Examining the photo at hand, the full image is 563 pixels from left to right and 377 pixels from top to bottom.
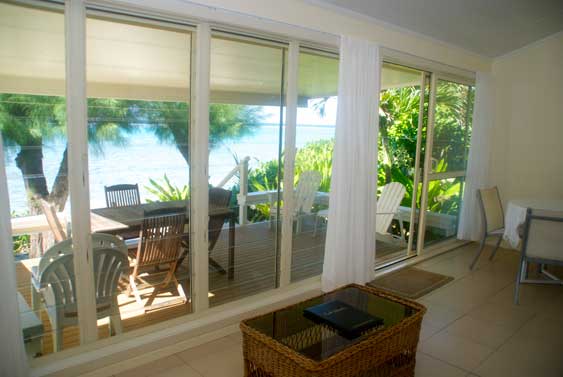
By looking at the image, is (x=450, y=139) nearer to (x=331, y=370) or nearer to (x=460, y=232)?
(x=460, y=232)

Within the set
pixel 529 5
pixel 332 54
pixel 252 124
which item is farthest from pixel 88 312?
pixel 529 5

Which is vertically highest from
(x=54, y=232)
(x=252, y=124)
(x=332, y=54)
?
(x=332, y=54)

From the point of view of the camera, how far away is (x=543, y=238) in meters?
3.37

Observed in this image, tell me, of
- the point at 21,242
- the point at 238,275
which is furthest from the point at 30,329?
the point at 238,275

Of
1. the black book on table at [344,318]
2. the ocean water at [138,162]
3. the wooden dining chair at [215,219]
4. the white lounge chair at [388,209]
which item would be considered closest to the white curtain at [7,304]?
the ocean water at [138,162]

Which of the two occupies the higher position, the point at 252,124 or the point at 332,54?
the point at 332,54

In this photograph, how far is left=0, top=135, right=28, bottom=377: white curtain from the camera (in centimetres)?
185

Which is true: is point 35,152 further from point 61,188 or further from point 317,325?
point 317,325

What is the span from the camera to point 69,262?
87.7 inches

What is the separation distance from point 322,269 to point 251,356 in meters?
1.56

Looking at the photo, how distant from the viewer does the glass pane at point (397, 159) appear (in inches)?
188

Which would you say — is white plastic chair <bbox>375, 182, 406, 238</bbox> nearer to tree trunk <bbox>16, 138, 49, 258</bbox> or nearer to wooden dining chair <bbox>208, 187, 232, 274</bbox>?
wooden dining chair <bbox>208, 187, 232, 274</bbox>

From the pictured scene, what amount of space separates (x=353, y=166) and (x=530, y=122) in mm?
2974

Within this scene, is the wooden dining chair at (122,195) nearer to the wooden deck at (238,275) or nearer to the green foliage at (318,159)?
the wooden deck at (238,275)
